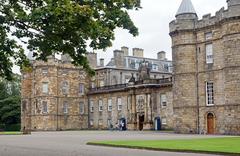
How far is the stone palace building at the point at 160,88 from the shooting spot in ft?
154

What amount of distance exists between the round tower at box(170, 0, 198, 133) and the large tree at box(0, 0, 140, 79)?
33.6 metres

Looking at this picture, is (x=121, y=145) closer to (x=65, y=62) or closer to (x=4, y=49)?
(x=4, y=49)

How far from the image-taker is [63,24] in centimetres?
1543

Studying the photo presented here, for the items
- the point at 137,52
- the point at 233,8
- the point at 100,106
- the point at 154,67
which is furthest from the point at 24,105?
the point at 233,8

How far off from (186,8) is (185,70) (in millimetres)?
6608

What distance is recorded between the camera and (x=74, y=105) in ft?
262

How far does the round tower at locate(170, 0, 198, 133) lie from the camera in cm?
5109

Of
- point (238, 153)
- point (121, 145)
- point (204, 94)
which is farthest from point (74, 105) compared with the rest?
point (238, 153)

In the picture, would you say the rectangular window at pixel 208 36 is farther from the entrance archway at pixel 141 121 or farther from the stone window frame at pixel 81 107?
the stone window frame at pixel 81 107

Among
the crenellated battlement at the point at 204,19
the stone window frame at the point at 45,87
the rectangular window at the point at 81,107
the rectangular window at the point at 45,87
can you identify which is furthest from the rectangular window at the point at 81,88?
the crenellated battlement at the point at 204,19

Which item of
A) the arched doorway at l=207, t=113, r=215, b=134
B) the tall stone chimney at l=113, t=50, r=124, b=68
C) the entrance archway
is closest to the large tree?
the arched doorway at l=207, t=113, r=215, b=134

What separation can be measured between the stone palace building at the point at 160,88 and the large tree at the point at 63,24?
5663 millimetres

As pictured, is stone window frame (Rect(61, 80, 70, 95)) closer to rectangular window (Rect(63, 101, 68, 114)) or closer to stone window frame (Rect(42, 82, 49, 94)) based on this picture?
rectangular window (Rect(63, 101, 68, 114))

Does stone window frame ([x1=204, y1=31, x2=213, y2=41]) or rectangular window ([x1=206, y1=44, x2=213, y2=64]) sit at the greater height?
stone window frame ([x1=204, y1=31, x2=213, y2=41])
